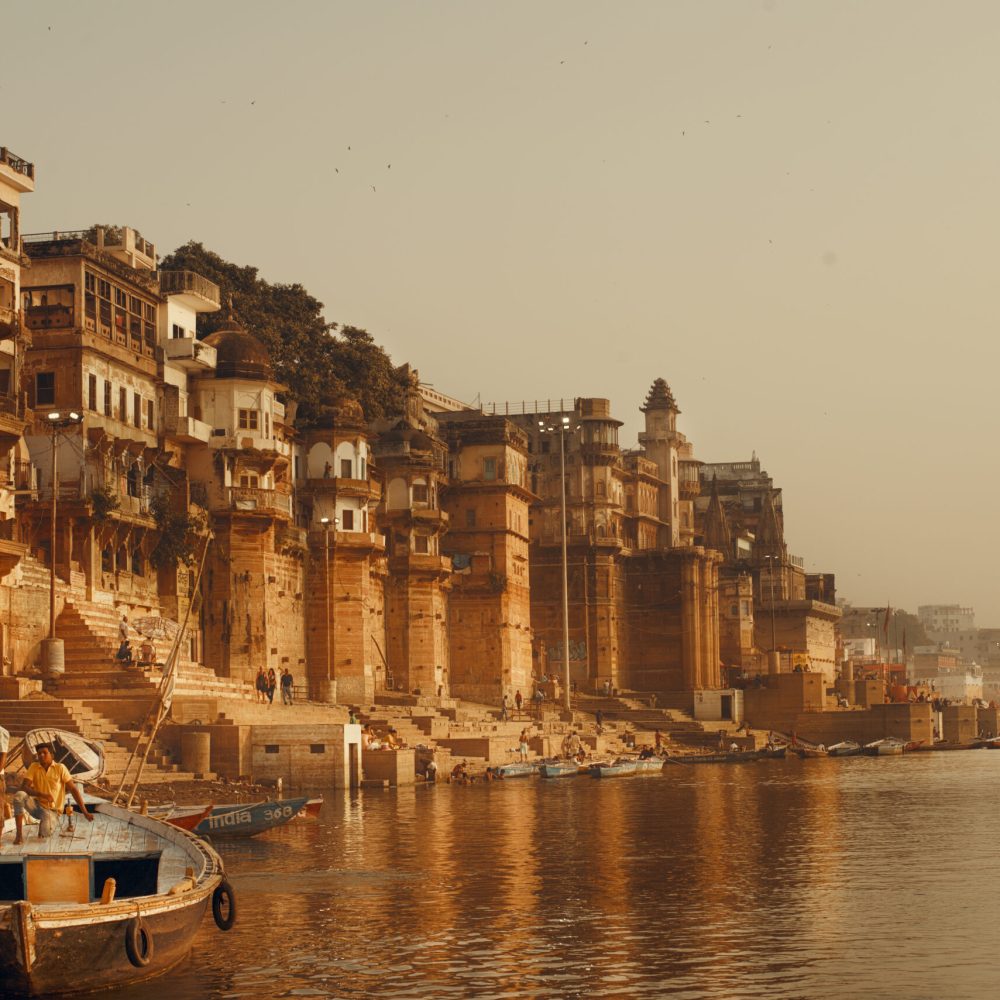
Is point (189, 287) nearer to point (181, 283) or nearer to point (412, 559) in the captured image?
point (181, 283)

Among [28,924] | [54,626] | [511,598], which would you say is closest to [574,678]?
[511,598]

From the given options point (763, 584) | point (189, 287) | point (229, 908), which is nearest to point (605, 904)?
point (229, 908)

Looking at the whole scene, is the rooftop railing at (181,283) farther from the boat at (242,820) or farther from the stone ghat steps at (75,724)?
the boat at (242,820)

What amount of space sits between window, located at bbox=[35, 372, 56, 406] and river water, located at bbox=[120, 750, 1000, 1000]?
52.3ft

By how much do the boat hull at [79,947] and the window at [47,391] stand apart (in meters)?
37.9

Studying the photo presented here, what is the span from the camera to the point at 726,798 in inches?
2232

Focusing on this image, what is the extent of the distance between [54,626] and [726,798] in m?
19.7

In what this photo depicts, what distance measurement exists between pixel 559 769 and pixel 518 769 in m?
2.27

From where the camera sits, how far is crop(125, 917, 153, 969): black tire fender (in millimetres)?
21016

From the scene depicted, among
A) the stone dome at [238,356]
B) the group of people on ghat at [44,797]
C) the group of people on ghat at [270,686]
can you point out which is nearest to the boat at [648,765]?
the group of people on ghat at [270,686]

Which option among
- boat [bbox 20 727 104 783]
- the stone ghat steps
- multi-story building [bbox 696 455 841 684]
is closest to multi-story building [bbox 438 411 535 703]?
multi-story building [bbox 696 455 841 684]

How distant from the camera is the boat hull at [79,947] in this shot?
787 inches

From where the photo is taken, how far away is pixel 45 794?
24656 mm

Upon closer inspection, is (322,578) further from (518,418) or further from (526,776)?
(518,418)
